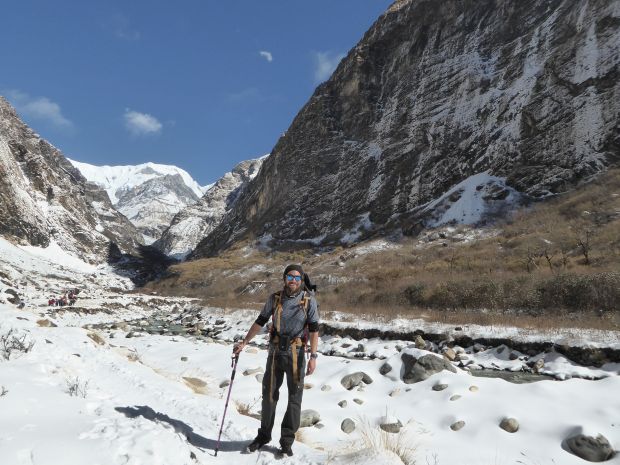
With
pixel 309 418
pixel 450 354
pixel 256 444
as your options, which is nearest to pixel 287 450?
pixel 256 444

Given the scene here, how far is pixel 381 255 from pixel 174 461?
38.9m

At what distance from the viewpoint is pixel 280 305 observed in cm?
556

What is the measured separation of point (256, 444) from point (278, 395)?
2.11 feet

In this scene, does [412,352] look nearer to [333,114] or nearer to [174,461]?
[174,461]

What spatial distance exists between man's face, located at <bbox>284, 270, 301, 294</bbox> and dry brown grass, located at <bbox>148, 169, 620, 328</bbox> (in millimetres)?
12244

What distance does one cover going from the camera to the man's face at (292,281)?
18.1ft

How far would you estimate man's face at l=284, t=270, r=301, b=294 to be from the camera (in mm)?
5523

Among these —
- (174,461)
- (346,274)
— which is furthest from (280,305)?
(346,274)

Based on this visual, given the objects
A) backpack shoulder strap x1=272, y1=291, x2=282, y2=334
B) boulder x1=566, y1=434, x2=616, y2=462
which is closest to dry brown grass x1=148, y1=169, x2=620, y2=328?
boulder x1=566, y1=434, x2=616, y2=462

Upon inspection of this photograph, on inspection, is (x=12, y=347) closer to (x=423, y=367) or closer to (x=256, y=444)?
(x=256, y=444)

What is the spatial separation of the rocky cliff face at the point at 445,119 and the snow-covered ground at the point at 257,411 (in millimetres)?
41046

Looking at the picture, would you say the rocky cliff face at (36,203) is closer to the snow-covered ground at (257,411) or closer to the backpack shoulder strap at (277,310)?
the snow-covered ground at (257,411)

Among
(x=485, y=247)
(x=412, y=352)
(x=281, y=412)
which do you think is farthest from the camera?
(x=485, y=247)

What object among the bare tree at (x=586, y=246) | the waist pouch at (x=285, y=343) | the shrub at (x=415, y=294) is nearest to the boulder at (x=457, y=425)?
the waist pouch at (x=285, y=343)
